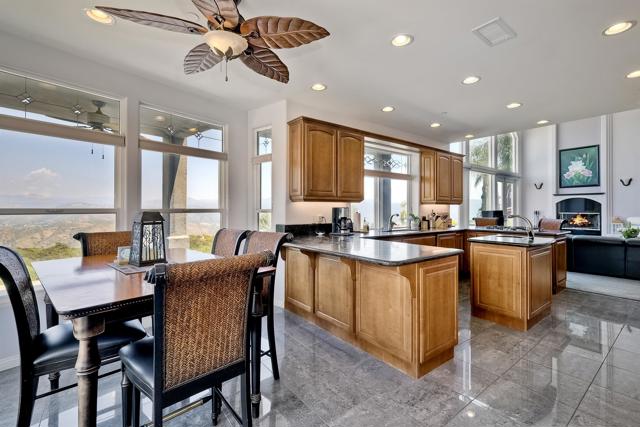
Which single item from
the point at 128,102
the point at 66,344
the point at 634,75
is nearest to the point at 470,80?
the point at 634,75

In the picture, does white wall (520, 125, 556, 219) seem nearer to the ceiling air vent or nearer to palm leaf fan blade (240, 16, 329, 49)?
the ceiling air vent

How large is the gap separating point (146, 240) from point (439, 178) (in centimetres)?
499

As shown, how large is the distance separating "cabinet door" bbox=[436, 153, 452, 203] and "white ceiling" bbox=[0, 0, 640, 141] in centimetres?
142

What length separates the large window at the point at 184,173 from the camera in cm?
339

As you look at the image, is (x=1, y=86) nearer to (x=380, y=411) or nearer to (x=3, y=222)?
(x=3, y=222)

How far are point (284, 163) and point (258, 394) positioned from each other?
104 inches

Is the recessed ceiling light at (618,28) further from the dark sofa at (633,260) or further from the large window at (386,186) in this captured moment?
the dark sofa at (633,260)

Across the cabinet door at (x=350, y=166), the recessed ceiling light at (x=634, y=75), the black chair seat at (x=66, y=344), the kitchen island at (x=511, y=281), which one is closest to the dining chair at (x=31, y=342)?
the black chair seat at (x=66, y=344)

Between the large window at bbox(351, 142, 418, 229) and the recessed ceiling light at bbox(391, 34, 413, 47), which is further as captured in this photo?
the large window at bbox(351, 142, 418, 229)

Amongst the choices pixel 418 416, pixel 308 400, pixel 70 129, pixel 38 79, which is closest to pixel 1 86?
pixel 38 79

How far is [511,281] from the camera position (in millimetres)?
3133

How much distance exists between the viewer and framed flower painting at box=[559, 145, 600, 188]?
30.9 feet

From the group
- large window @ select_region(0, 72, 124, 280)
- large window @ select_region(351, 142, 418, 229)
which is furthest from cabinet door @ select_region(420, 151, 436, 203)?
large window @ select_region(0, 72, 124, 280)

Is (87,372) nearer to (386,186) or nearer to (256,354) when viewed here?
(256,354)
